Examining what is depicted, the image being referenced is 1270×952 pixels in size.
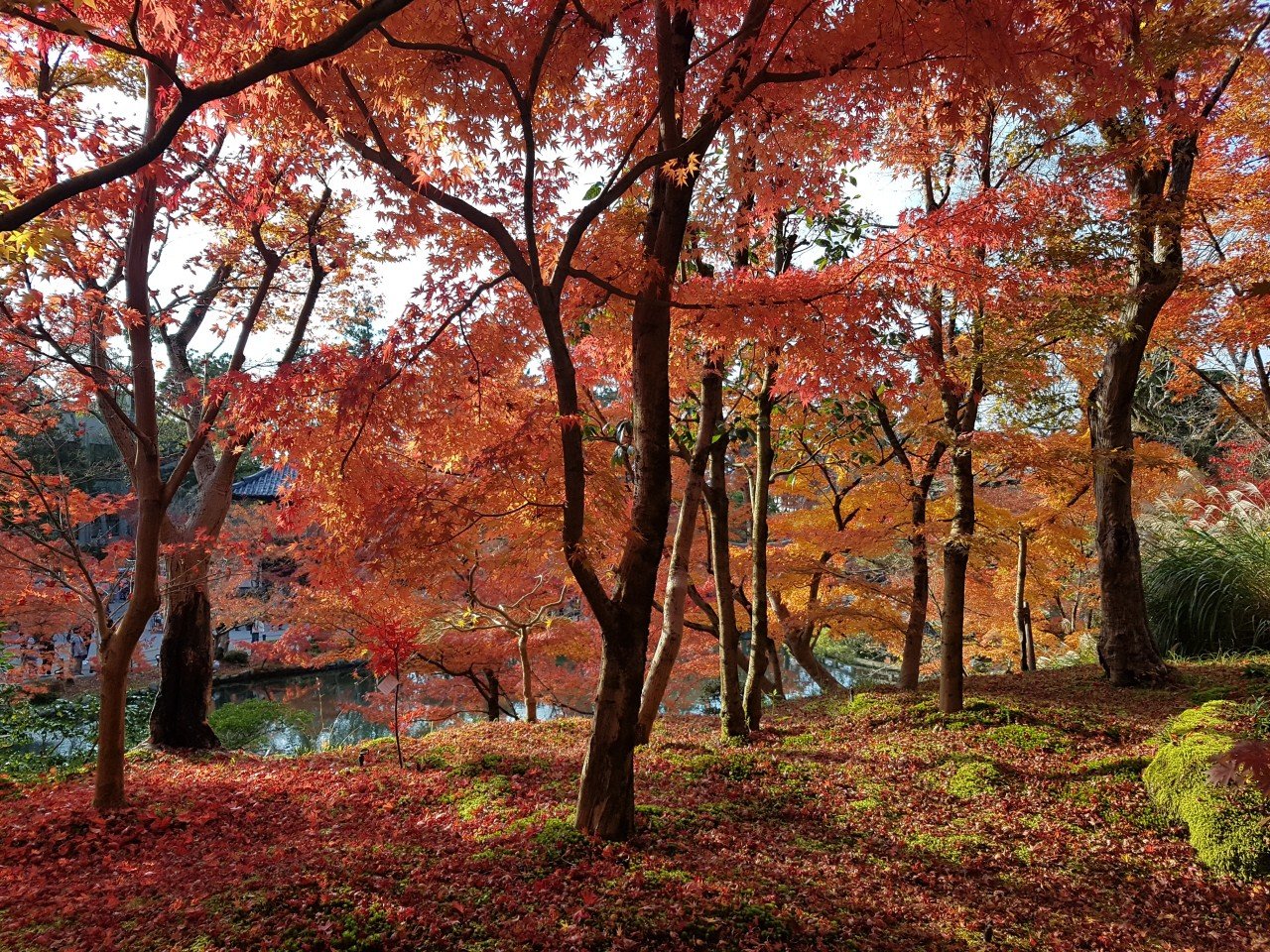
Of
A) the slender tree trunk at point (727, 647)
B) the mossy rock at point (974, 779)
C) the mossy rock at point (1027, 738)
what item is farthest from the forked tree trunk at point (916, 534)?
the mossy rock at point (974, 779)

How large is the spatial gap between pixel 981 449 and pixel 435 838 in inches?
228

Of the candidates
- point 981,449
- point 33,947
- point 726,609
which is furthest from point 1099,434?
point 33,947

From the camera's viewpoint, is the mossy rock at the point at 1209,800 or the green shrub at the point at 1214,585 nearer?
the mossy rock at the point at 1209,800

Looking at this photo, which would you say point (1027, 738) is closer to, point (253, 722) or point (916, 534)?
point (916, 534)

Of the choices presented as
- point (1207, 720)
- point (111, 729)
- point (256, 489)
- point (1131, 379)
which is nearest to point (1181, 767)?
point (1207, 720)

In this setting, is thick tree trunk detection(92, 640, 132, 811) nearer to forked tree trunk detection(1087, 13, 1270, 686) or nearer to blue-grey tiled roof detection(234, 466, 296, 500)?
→ forked tree trunk detection(1087, 13, 1270, 686)

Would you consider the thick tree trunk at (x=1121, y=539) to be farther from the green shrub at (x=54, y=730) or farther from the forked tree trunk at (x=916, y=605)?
the green shrub at (x=54, y=730)

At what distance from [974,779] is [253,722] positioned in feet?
47.4

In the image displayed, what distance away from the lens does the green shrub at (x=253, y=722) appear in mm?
13328

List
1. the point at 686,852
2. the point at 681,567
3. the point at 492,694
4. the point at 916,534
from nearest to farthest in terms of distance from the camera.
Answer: the point at 686,852 → the point at 681,567 → the point at 916,534 → the point at 492,694

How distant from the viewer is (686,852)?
4.02m

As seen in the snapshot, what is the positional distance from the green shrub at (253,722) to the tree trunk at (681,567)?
33.2 ft

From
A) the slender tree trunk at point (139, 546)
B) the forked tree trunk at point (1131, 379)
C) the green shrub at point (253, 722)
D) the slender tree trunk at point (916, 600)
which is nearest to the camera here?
the slender tree trunk at point (139, 546)

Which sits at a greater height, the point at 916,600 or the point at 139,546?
the point at 139,546
